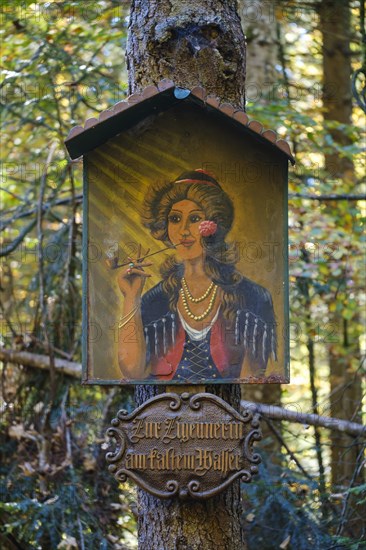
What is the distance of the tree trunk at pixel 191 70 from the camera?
3.34 meters

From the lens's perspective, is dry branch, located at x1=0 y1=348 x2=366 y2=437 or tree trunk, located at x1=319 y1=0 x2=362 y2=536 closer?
dry branch, located at x1=0 y1=348 x2=366 y2=437

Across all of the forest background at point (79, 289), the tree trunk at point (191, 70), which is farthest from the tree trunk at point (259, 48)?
the tree trunk at point (191, 70)

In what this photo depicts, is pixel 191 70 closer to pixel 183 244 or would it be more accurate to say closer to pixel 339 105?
pixel 183 244

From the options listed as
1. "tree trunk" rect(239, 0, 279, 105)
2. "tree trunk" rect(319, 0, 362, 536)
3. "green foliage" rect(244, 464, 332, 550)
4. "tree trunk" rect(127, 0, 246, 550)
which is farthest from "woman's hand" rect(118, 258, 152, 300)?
"tree trunk" rect(319, 0, 362, 536)

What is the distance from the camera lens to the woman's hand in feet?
11.2

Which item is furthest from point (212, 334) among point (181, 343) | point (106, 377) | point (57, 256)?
point (57, 256)

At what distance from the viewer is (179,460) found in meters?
3.29

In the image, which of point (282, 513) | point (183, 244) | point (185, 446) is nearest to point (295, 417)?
point (282, 513)

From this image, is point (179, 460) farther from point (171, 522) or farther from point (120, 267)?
point (120, 267)

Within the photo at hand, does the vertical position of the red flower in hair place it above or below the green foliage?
above

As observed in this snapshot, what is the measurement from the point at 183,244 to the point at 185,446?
84 centimetres

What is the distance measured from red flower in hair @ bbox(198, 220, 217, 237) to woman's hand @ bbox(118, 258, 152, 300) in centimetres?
26

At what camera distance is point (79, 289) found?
6566mm

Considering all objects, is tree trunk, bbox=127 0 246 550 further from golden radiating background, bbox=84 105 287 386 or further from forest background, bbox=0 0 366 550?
forest background, bbox=0 0 366 550
